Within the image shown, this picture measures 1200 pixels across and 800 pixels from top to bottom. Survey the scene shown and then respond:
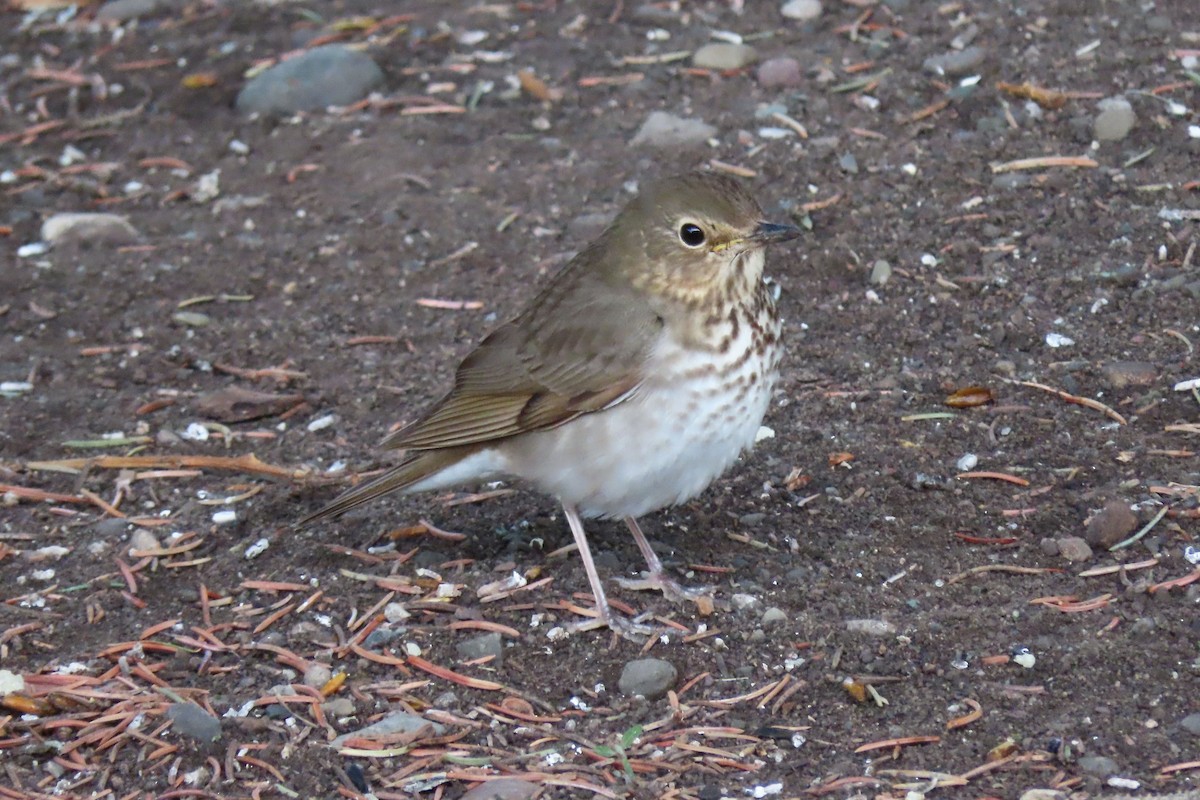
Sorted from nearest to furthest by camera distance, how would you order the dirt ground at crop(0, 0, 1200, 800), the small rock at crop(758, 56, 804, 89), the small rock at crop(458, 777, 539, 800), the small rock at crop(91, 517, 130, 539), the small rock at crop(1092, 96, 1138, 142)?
the small rock at crop(458, 777, 539, 800)
the dirt ground at crop(0, 0, 1200, 800)
the small rock at crop(91, 517, 130, 539)
the small rock at crop(1092, 96, 1138, 142)
the small rock at crop(758, 56, 804, 89)

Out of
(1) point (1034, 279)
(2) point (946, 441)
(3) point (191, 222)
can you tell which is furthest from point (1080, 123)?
(3) point (191, 222)

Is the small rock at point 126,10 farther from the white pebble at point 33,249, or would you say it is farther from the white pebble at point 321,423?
the white pebble at point 321,423

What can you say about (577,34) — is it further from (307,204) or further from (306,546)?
(306,546)

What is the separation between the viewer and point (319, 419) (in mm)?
5652

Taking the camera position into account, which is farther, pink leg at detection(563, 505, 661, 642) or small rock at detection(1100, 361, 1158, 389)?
small rock at detection(1100, 361, 1158, 389)

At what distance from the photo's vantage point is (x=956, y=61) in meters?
6.93

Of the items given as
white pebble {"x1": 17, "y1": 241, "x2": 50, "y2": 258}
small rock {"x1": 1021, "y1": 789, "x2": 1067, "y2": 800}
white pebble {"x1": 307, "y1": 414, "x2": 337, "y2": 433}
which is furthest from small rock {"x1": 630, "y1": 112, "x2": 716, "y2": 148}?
small rock {"x1": 1021, "y1": 789, "x2": 1067, "y2": 800}

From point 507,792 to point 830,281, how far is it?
296cm

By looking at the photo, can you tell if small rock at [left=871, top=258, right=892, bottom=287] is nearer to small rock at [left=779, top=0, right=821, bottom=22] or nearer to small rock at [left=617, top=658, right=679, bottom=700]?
small rock at [left=779, top=0, right=821, bottom=22]

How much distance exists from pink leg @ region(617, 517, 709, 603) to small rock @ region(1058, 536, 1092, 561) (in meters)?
1.01

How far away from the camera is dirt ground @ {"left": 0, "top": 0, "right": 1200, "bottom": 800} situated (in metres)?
3.83

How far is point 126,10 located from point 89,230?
7.81 ft

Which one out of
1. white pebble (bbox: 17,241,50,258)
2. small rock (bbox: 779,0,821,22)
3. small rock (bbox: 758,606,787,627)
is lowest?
white pebble (bbox: 17,241,50,258)

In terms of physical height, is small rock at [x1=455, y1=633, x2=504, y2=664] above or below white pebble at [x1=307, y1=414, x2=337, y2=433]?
above
